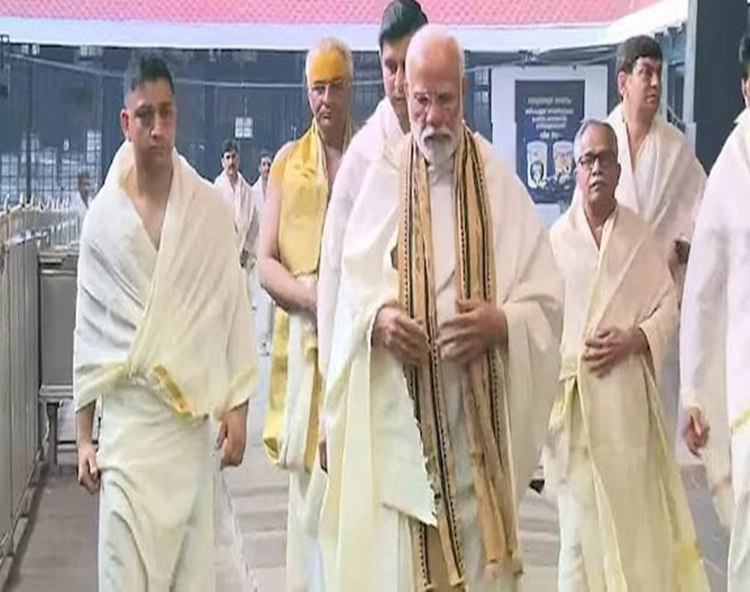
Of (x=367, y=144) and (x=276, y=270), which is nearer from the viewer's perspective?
(x=367, y=144)

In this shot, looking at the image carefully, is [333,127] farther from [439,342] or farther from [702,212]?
[439,342]

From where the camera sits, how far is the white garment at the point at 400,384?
174 inches

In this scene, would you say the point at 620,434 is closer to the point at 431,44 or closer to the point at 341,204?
the point at 341,204

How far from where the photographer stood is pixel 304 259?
233 inches

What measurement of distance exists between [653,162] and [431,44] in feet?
7.84

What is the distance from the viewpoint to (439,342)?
14.3 feet

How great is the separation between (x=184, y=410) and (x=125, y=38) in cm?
1948

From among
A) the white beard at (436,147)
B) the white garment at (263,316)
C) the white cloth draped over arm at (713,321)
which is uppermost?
the white beard at (436,147)

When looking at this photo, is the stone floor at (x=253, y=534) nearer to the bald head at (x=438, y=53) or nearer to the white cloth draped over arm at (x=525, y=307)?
the white cloth draped over arm at (x=525, y=307)

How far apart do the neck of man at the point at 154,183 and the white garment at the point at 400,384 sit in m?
0.93

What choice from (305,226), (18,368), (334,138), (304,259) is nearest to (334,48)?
(334,138)

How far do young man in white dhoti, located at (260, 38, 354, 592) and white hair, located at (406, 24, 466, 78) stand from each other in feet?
4.62

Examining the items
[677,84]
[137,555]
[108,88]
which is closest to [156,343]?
[137,555]

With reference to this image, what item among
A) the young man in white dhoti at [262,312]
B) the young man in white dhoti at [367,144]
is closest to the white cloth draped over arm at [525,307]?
the young man in white dhoti at [367,144]
